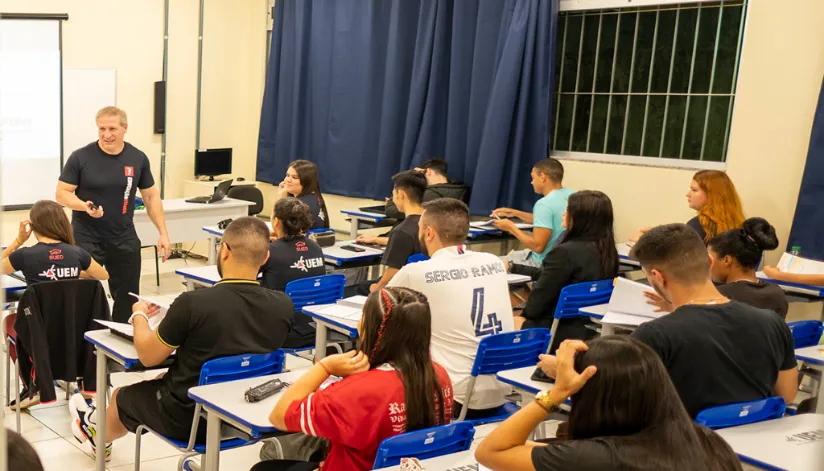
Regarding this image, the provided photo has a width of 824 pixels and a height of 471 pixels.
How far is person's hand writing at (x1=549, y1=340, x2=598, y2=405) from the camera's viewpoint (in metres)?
1.81

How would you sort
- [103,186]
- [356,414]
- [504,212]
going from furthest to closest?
[504,212] → [103,186] → [356,414]

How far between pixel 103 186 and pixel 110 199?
9cm

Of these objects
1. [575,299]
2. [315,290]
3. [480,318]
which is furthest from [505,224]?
[480,318]

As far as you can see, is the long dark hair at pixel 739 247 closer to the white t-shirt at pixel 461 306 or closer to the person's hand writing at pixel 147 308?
the white t-shirt at pixel 461 306

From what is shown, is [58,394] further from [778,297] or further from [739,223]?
[739,223]

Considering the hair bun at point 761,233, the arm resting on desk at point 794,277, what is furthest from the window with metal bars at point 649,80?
the hair bun at point 761,233

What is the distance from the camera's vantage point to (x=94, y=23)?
8094 mm

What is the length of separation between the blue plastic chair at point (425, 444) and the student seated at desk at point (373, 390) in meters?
0.07

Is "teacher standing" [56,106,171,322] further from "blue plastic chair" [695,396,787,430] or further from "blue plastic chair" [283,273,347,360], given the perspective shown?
"blue plastic chair" [695,396,787,430]

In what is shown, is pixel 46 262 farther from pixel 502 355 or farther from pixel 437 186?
pixel 437 186

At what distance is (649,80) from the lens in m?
6.76

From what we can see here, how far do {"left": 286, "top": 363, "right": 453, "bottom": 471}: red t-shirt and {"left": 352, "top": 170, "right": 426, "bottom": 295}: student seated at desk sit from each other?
Answer: 2.21 meters

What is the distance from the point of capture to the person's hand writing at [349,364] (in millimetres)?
2406

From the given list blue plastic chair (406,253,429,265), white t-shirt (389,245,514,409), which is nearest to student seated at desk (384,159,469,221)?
blue plastic chair (406,253,429,265)
